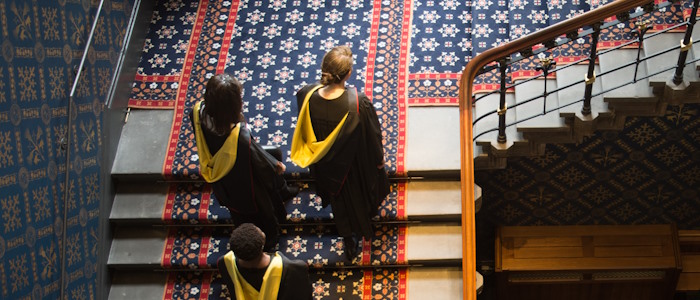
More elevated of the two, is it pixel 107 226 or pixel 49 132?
pixel 49 132

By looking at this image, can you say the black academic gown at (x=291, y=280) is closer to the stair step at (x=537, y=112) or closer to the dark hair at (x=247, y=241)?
the dark hair at (x=247, y=241)

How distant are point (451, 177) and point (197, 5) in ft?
10.1

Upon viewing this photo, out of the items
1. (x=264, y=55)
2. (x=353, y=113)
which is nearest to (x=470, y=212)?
(x=353, y=113)

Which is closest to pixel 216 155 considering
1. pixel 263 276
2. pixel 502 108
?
pixel 263 276

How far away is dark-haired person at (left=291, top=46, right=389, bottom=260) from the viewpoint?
19.7 feet

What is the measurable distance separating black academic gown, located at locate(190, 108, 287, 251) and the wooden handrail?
54.9 inches

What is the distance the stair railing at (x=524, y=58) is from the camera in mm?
6219

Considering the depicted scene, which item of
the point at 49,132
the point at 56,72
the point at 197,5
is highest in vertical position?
the point at 197,5

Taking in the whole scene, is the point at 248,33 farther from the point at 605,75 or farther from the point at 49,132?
the point at 605,75

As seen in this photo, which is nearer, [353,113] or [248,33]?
[353,113]

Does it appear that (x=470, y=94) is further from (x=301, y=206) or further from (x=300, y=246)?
(x=300, y=246)

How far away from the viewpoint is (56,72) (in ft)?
20.5

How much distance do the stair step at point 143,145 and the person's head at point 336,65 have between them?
2.09m

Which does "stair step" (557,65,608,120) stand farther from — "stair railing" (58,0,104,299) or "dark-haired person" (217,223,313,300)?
"stair railing" (58,0,104,299)
